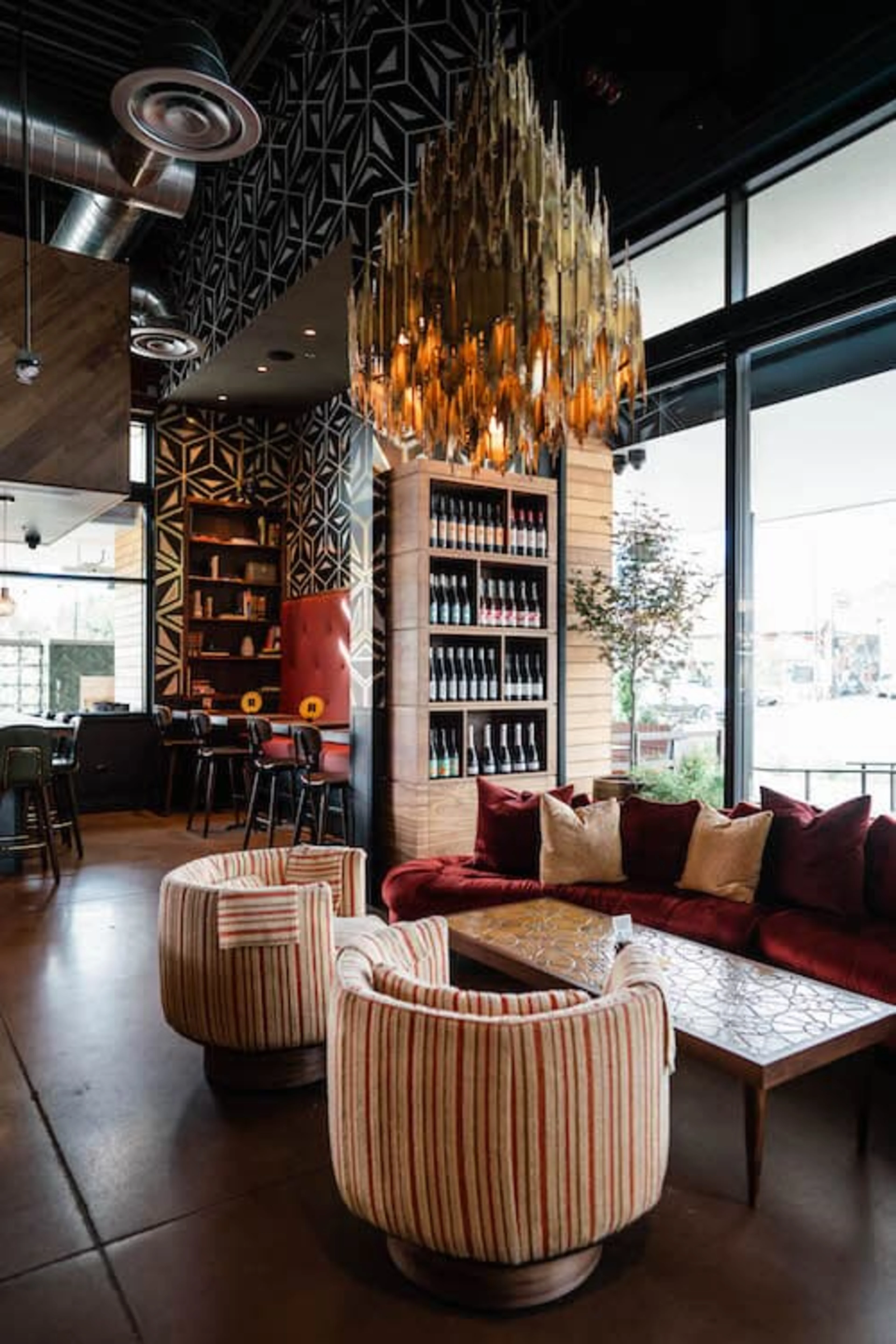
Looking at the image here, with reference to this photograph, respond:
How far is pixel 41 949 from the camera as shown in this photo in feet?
15.8

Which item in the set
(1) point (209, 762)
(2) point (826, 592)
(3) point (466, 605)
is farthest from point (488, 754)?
(1) point (209, 762)

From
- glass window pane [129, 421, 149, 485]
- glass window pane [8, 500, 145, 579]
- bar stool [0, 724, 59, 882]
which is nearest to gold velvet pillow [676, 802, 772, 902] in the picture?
bar stool [0, 724, 59, 882]

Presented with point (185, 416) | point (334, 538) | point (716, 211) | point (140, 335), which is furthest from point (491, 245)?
point (185, 416)

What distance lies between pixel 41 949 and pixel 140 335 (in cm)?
453

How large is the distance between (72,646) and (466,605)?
18.4 feet

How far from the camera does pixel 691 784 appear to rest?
17.7 ft

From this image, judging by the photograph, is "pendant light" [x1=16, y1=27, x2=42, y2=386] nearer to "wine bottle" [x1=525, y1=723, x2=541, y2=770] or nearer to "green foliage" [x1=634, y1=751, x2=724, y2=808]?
"wine bottle" [x1=525, y1=723, x2=541, y2=770]

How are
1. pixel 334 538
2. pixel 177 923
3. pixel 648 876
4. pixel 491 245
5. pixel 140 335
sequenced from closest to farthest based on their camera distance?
1. pixel 491 245
2. pixel 177 923
3. pixel 648 876
4. pixel 140 335
5. pixel 334 538

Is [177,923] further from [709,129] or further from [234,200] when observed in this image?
[234,200]

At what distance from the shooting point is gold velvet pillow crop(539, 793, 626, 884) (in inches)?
175

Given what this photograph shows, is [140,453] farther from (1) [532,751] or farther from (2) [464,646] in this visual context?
(1) [532,751]

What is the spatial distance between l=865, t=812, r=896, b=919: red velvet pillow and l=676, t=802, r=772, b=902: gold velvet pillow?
46 cm

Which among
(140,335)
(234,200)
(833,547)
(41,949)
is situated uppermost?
(234,200)

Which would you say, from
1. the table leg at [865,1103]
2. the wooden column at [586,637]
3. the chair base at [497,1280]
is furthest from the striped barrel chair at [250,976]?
the wooden column at [586,637]
